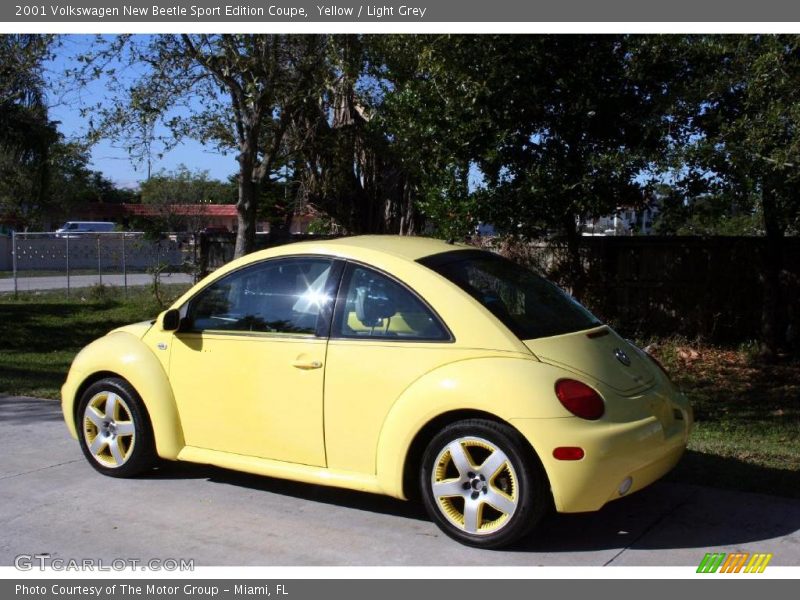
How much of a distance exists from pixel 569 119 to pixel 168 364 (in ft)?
19.8

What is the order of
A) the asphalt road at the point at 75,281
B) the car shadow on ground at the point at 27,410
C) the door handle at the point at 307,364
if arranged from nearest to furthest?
the door handle at the point at 307,364, the car shadow on ground at the point at 27,410, the asphalt road at the point at 75,281

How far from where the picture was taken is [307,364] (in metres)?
5.29

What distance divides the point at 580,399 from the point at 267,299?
2.15 metres

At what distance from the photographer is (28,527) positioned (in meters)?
5.24

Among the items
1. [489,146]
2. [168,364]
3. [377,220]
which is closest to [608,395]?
[168,364]

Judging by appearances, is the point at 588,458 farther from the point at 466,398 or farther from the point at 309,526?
the point at 309,526

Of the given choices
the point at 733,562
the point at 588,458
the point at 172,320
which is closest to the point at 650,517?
the point at 733,562

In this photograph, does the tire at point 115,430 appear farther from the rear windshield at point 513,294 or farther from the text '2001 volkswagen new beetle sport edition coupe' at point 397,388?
the rear windshield at point 513,294

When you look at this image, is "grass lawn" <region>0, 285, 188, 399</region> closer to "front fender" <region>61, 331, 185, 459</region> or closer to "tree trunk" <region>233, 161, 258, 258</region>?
"tree trunk" <region>233, 161, 258, 258</region>

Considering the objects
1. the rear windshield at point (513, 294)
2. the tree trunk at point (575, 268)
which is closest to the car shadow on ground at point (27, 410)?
the rear windshield at point (513, 294)

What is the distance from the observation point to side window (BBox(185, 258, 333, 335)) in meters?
5.49

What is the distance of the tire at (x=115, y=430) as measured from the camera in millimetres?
5965

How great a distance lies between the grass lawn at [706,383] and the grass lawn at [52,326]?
2cm

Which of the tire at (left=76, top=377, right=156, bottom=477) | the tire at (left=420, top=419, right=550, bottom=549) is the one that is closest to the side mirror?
the tire at (left=76, top=377, right=156, bottom=477)
